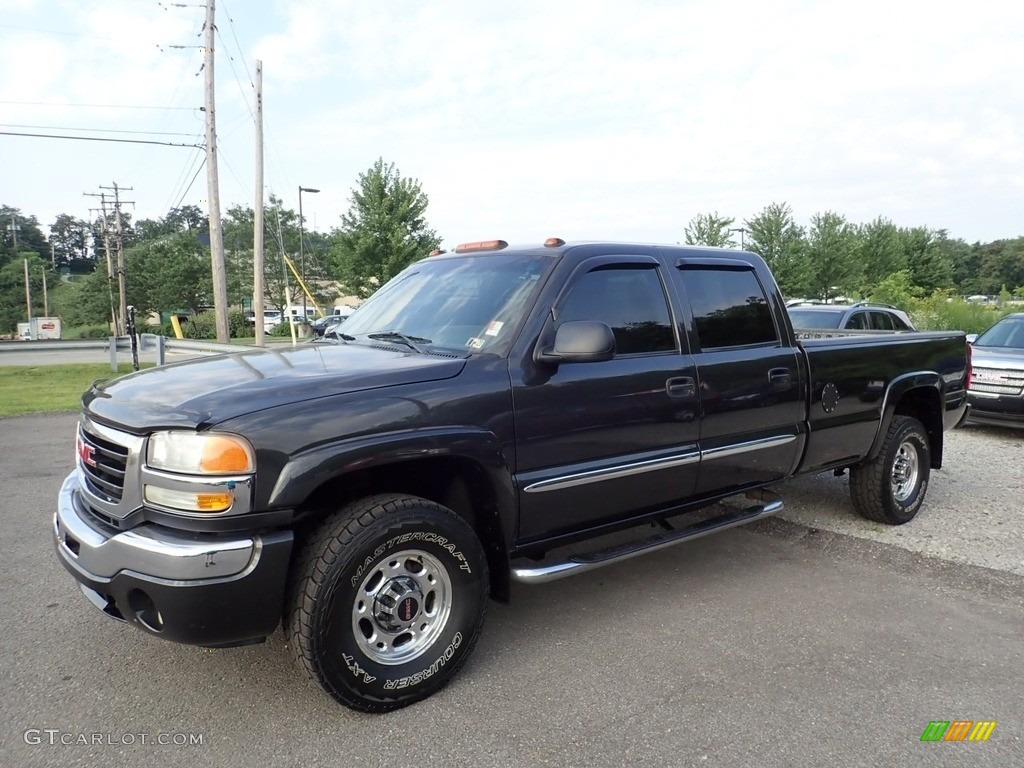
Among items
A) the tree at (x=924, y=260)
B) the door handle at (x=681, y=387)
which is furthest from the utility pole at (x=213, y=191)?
the tree at (x=924, y=260)

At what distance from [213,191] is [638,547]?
22077 millimetres

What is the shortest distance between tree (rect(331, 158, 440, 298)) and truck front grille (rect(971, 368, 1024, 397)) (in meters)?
22.3

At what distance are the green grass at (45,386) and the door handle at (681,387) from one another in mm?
7366

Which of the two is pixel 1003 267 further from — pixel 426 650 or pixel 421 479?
pixel 426 650

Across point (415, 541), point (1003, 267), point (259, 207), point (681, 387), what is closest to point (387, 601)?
point (415, 541)

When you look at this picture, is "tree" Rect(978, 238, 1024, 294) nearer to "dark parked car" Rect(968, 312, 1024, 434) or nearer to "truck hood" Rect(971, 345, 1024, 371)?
"truck hood" Rect(971, 345, 1024, 371)

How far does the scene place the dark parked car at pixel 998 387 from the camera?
350 inches

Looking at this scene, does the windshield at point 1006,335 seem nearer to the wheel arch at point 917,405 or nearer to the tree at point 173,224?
the wheel arch at point 917,405

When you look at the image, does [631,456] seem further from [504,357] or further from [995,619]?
[995,619]

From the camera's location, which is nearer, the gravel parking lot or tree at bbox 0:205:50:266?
the gravel parking lot

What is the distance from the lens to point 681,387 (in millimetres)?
3840

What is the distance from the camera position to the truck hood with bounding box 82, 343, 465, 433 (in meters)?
2.71

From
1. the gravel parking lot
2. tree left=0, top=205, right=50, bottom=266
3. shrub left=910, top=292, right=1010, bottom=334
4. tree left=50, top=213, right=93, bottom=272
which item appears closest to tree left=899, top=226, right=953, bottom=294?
shrub left=910, top=292, right=1010, bottom=334

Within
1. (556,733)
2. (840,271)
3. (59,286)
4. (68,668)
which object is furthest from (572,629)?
(59,286)
